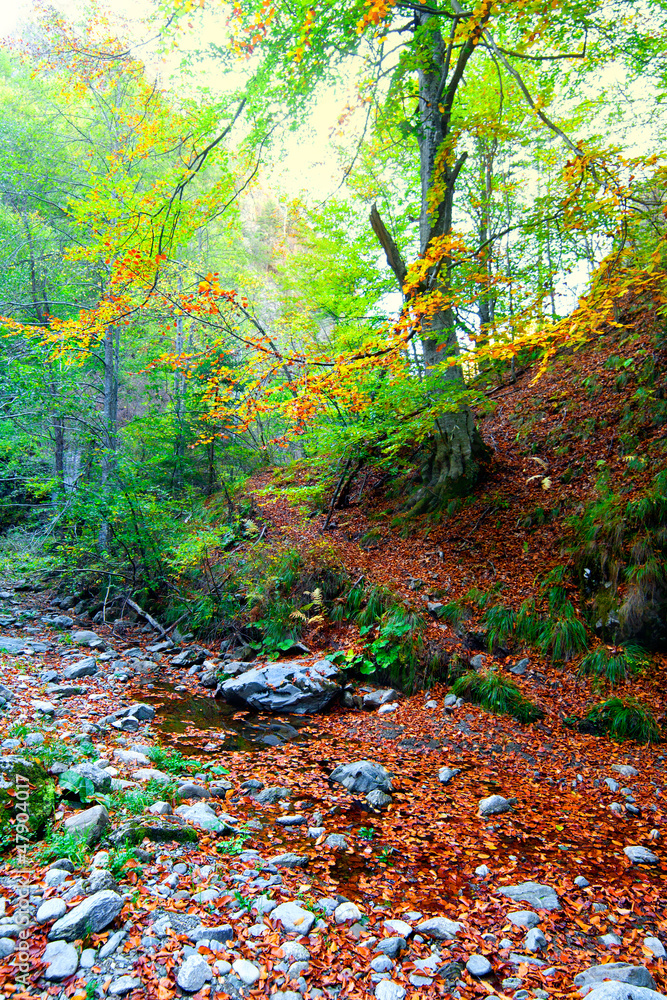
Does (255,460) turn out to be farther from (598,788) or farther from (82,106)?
(598,788)

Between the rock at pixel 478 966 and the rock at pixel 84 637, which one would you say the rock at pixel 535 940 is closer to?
the rock at pixel 478 966

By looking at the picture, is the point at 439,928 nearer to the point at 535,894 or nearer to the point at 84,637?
the point at 535,894

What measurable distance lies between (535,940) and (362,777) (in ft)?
5.89

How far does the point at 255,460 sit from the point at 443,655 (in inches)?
418

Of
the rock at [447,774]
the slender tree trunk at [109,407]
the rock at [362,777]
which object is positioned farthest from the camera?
the slender tree trunk at [109,407]

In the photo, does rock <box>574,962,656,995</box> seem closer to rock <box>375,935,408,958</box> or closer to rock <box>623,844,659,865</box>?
rock <box>375,935,408,958</box>

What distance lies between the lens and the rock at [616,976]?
2.02 m

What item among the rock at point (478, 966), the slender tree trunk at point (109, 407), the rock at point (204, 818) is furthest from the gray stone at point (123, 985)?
the slender tree trunk at point (109, 407)

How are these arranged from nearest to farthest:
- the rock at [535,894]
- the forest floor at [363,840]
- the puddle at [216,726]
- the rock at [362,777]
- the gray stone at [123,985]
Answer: the gray stone at [123,985] < the forest floor at [363,840] < the rock at [535,894] < the rock at [362,777] < the puddle at [216,726]

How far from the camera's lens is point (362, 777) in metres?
3.94

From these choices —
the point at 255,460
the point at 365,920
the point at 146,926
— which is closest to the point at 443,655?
the point at 365,920

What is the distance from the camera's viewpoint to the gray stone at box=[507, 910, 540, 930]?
2.43 m

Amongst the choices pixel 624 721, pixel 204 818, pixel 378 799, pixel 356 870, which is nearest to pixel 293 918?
pixel 356 870

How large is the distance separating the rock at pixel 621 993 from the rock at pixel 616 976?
0.29 ft
